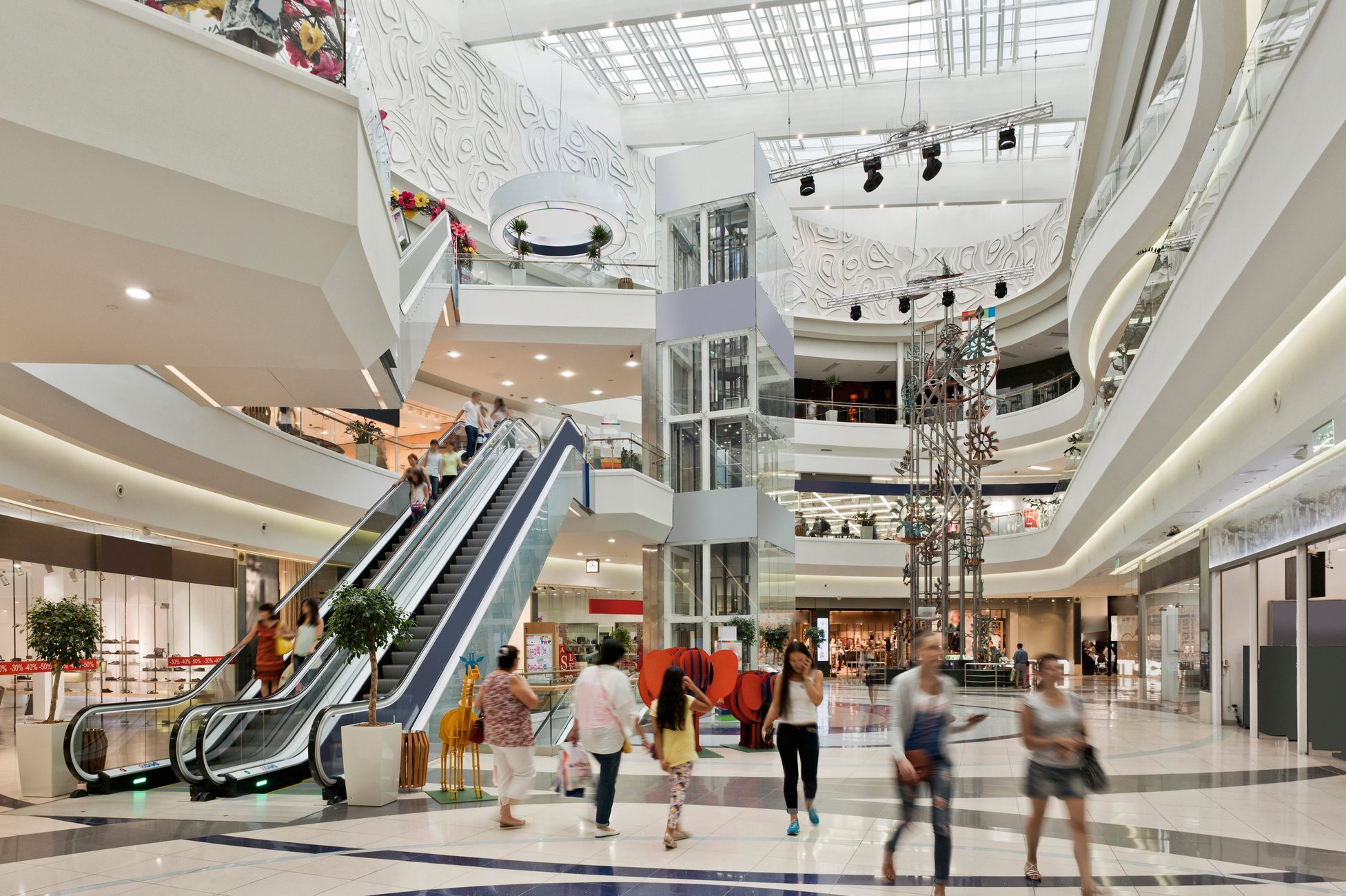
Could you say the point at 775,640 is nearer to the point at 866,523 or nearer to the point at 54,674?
the point at 54,674

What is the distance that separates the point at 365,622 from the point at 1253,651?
13.0m

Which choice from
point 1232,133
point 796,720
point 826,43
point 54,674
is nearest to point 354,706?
point 54,674

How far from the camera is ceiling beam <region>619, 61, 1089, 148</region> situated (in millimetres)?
24797

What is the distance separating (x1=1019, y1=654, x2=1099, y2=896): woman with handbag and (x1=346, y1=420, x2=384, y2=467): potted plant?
15.5 metres

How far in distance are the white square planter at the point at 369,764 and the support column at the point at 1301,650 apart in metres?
11.3

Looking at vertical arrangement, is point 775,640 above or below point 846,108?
below

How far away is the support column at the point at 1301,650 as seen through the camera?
43.3ft

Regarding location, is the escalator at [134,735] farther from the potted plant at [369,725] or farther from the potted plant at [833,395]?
the potted plant at [833,395]

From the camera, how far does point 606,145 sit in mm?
28812

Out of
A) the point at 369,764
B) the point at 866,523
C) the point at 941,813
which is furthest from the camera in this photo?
the point at 866,523

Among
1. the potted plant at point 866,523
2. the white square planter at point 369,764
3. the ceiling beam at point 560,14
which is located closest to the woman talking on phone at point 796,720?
the white square planter at point 369,764

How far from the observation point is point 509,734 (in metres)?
7.59

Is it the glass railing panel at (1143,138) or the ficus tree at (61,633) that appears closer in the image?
the ficus tree at (61,633)

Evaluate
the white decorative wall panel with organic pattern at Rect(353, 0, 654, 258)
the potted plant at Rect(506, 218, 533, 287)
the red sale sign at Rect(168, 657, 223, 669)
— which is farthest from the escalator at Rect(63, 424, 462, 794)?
the white decorative wall panel with organic pattern at Rect(353, 0, 654, 258)
